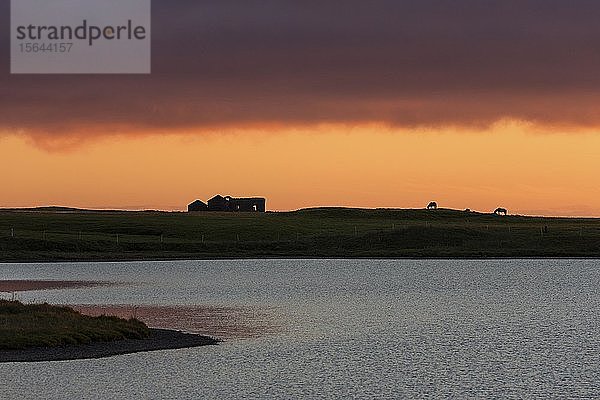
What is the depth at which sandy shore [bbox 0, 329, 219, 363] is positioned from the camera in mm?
41594

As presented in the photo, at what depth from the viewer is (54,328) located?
46.4 m

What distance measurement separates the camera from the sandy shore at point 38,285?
8206 centimetres

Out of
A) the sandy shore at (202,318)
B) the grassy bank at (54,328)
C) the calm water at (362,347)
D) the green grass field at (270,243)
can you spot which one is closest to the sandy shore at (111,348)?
the grassy bank at (54,328)

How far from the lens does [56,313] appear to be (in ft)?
166

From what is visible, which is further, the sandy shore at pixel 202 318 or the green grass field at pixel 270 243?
the green grass field at pixel 270 243

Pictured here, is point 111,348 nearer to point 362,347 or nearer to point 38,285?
point 362,347

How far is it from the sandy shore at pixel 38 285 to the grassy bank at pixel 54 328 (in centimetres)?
2858

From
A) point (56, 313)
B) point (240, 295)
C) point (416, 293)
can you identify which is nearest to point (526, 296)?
point (416, 293)

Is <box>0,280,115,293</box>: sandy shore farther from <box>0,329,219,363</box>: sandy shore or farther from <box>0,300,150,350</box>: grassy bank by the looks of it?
<box>0,329,219,363</box>: sandy shore

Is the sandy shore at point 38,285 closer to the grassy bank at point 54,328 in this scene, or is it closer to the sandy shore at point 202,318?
the sandy shore at point 202,318

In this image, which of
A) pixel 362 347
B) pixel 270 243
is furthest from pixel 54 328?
pixel 270 243

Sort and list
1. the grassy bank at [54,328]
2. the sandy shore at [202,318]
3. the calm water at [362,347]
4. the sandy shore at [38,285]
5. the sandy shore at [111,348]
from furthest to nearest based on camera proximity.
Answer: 1. the sandy shore at [38,285]
2. the sandy shore at [202,318]
3. the grassy bank at [54,328]
4. the sandy shore at [111,348]
5. the calm water at [362,347]

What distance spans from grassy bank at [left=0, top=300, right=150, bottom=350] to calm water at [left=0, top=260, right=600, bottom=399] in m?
3.69

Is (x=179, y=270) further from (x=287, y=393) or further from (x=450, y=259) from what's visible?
(x=287, y=393)
